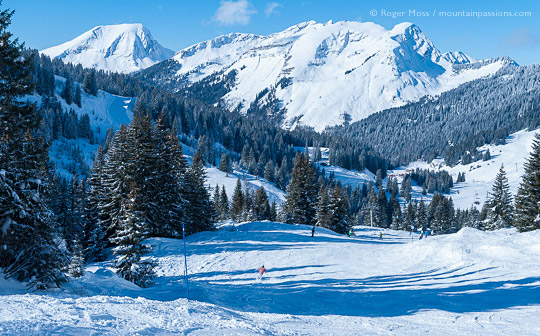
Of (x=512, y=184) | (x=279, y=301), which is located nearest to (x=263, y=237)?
(x=279, y=301)

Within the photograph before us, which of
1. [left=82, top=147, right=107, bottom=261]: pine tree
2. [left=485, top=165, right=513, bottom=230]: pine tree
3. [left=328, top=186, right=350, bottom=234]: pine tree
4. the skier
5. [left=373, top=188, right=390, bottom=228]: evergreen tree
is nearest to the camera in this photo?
the skier

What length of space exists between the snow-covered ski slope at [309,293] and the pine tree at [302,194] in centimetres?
1718

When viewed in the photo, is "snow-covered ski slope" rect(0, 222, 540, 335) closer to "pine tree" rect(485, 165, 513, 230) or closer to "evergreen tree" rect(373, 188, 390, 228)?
"pine tree" rect(485, 165, 513, 230)

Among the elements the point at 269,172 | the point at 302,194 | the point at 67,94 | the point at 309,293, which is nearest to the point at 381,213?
the point at 269,172

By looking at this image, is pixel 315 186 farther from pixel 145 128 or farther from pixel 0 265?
pixel 0 265

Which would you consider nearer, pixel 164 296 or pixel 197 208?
pixel 164 296

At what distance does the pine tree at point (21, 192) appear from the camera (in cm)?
1200

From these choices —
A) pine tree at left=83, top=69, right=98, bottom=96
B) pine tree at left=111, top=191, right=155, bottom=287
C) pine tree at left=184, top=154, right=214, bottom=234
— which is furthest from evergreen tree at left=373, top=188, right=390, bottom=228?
pine tree at left=83, top=69, right=98, bottom=96

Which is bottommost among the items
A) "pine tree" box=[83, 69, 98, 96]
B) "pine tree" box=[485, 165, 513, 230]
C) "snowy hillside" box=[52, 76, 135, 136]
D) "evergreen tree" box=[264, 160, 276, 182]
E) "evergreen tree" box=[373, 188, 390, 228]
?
"evergreen tree" box=[373, 188, 390, 228]

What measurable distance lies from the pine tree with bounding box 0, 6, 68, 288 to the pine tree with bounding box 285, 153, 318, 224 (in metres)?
39.2

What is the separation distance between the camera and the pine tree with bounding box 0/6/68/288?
12.0 m

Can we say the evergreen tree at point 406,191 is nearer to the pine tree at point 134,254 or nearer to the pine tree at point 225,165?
the pine tree at point 225,165

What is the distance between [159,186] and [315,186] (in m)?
24.9

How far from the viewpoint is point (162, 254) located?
29469 mm
